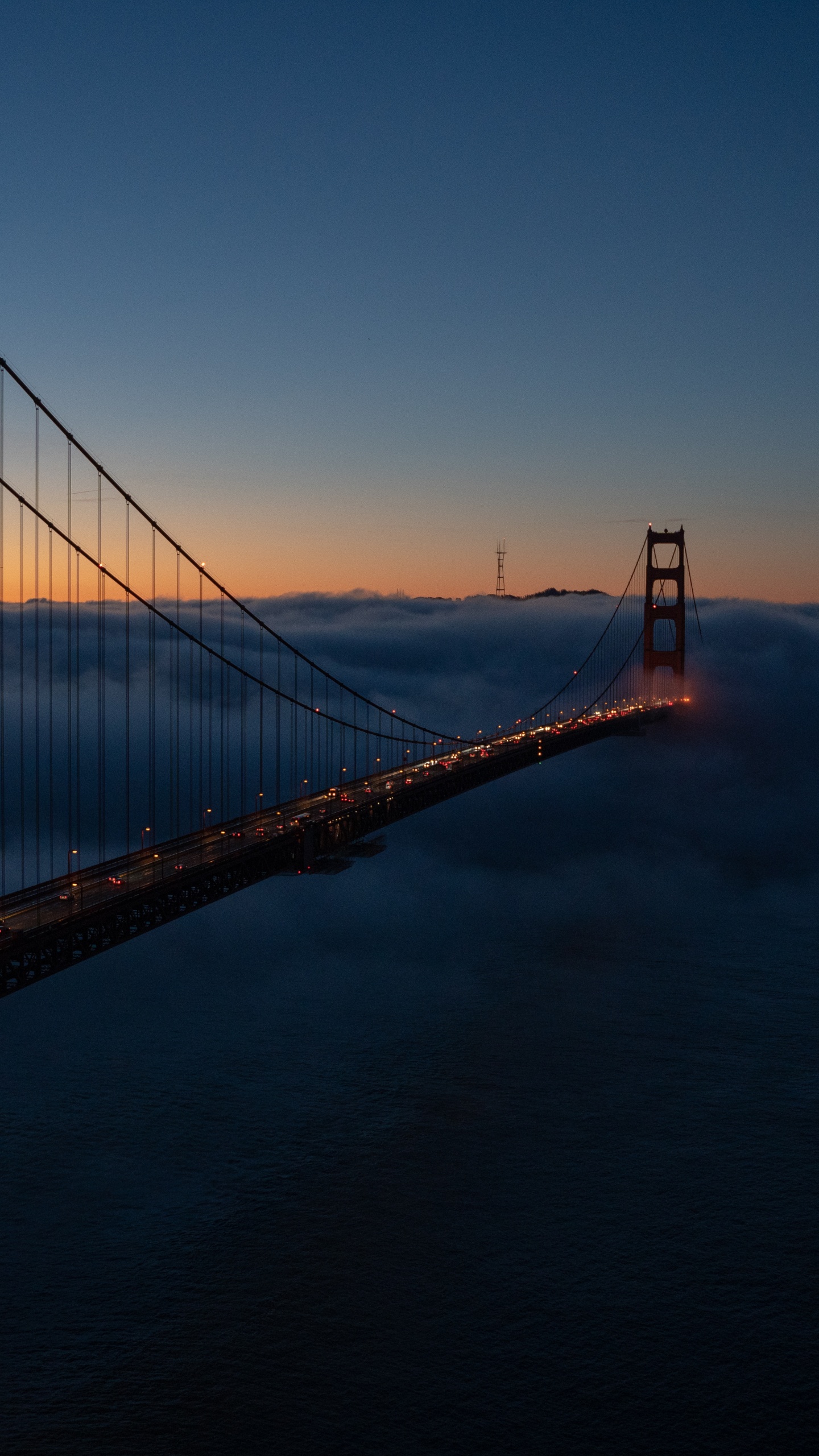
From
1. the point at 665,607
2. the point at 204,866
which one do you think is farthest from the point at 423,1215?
the point at 665,607

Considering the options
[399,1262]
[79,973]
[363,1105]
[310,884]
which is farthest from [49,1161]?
[310,884]

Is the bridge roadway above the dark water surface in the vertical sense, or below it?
above

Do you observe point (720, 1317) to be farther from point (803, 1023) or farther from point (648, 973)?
point (648, 973)

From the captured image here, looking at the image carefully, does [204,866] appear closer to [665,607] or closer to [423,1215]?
[423,1215]

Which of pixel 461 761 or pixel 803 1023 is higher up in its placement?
pixel 461 761

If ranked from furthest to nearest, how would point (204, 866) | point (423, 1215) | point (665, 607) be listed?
point (665, 607), point (423, 1215), point (204, 866)
